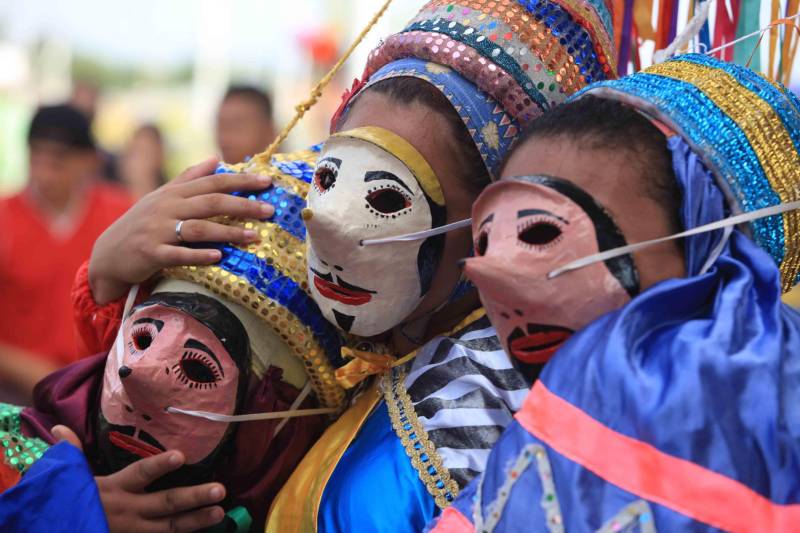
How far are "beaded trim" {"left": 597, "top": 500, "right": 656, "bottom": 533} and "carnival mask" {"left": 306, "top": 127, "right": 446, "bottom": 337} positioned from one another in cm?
54

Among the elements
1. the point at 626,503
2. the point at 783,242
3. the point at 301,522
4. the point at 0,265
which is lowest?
the point at 626,503

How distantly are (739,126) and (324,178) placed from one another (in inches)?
22.8

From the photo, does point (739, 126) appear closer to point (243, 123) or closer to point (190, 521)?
point (190, 521)

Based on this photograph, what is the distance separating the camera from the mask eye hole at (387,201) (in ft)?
4.41

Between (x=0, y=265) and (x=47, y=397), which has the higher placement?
(x=0, y=265)

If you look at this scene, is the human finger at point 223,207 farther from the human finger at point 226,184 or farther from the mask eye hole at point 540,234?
the mask eye hole at point 540,234

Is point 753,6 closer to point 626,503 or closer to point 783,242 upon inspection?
point 783,242

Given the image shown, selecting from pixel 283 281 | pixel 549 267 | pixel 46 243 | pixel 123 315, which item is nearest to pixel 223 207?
pixel 283 281

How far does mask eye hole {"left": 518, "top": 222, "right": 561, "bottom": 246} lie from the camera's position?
107 cm

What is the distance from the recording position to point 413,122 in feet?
4.57

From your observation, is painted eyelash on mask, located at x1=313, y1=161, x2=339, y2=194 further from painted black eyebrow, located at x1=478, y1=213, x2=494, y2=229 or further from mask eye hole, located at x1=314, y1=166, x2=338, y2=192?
painted black eyebrow, located at x1=478, y1=213, x2=494, y2=229

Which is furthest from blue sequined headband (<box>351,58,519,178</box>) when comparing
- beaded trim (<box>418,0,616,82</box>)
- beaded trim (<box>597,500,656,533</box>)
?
beaded trim (<box>597,500,656,533</box>)

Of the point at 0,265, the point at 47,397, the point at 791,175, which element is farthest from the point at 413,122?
the point at 0,265

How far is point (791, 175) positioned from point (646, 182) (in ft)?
0.72
